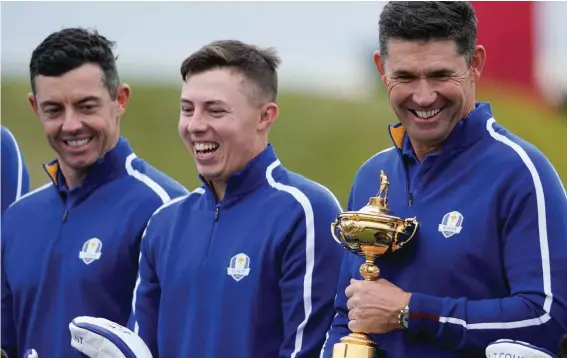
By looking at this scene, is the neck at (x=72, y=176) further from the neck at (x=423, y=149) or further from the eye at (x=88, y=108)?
the neck at (x=423, y=149)

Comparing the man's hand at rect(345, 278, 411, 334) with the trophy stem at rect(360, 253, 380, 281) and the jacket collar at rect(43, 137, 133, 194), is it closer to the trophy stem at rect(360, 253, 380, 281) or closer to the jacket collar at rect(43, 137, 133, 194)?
the trophy stem at rect(360, 253, 380, 281)

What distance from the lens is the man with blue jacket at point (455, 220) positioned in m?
3.04

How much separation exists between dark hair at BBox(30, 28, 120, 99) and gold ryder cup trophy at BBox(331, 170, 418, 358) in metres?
1.39

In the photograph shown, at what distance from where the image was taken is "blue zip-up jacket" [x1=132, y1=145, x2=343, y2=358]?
3.47 m

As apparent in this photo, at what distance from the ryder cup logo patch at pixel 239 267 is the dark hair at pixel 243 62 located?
53 cm

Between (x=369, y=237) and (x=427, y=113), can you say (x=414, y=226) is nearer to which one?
(x=369, y=237)

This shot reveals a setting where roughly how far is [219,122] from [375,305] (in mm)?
841

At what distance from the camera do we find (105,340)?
11.6 feet

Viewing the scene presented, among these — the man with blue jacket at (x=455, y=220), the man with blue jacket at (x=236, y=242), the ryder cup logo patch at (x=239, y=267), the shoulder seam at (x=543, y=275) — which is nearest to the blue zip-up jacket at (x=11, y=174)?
the man with blue jacket at (x=236, y=242)

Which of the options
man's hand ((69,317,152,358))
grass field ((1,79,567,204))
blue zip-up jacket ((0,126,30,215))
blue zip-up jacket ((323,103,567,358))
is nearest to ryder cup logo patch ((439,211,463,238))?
blue zip-up jacket ((323,103,567,358))

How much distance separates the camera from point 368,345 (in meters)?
3.17

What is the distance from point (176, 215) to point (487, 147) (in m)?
1.03

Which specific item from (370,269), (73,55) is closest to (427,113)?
(370,269)

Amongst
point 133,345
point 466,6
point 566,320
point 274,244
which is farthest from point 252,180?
point 566,320
